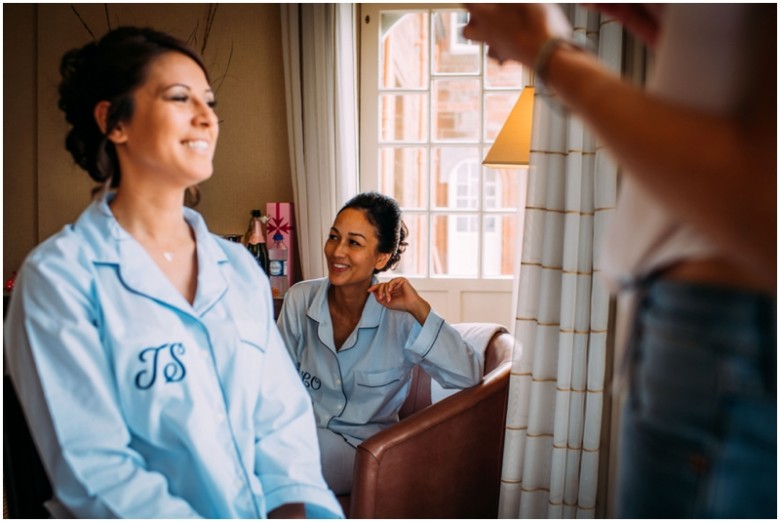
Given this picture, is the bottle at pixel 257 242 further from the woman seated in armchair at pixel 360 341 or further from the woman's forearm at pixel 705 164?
the woman's forearm at pixel 705 164

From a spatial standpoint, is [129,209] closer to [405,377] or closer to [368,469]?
[368,469]

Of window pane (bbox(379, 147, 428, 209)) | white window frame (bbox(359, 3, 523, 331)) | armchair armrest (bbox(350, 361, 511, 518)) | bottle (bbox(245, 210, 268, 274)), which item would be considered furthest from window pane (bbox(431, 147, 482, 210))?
armchair armrest (bbox(350, 361, 511, 518))

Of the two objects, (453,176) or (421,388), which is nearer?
(421,388)

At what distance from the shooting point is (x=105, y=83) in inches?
39.3

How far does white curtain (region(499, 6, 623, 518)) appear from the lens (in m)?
1.81

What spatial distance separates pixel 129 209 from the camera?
102cm

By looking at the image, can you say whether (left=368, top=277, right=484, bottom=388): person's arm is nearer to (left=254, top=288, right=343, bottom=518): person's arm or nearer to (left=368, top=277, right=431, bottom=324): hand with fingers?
(left=368, top=277, right=431, bottom=324): hand with fingers

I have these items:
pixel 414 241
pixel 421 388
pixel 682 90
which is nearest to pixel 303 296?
pixel 421 388

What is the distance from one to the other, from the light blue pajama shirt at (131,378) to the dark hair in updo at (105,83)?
67 mm

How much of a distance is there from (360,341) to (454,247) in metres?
2.20

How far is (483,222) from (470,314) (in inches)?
18.3

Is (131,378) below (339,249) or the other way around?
below

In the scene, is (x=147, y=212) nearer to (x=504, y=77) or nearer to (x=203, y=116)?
(x=203, y=116)

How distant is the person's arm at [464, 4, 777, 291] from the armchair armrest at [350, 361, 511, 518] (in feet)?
3.97
